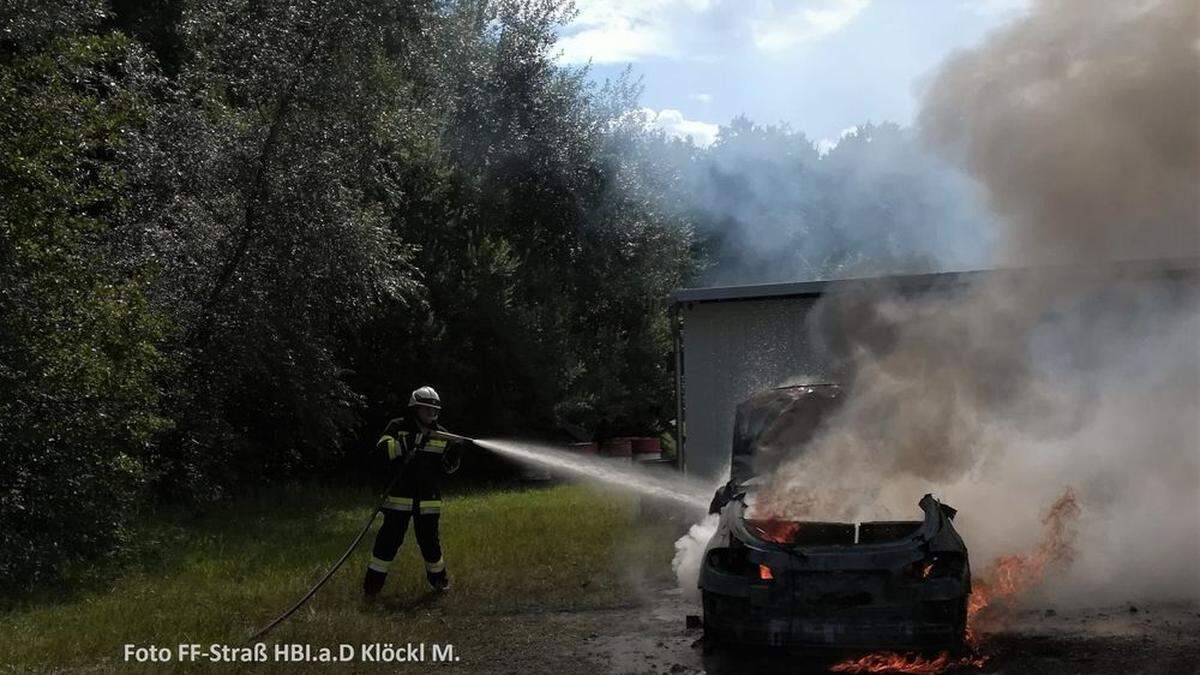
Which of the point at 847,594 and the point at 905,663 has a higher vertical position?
the point at 847,594

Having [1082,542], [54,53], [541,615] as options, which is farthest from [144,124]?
[1082,542]

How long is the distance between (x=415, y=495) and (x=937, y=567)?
463 centimetres

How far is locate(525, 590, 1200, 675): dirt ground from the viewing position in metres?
7.04

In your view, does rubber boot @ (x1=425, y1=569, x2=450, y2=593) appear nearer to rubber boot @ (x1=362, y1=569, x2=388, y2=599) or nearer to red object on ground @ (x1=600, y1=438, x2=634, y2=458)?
rubber boot @ (x1=362, y1=569, x2=388, y2=599)

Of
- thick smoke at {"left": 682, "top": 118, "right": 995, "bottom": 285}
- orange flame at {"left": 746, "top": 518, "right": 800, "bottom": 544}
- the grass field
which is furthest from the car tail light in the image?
thick smoke at {"left": 682, "top": 118, "right": 995, "bottom": 285}

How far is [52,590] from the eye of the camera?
10289mm

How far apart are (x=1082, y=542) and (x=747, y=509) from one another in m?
3.74

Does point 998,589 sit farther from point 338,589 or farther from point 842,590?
point 338,589

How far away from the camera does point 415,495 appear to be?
9930 mm

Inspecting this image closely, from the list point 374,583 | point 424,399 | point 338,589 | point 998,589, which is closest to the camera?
point 998,589

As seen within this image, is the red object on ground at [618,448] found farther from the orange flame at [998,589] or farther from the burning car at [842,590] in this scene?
the burning car at [842,590]

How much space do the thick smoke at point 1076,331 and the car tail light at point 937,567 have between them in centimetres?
222

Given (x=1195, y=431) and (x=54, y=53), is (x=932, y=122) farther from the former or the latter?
(x=54, y=53)

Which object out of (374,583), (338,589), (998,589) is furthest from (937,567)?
(338,589)
